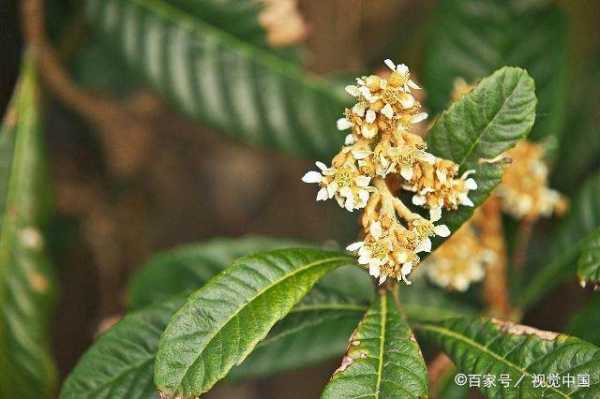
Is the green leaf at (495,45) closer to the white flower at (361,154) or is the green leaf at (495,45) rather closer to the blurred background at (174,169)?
the blurred background at (174,169)

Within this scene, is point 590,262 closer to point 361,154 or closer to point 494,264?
point 361,154

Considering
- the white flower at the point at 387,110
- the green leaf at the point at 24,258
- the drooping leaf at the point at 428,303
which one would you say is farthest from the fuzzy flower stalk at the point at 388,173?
the green leaf at the point at 24,258

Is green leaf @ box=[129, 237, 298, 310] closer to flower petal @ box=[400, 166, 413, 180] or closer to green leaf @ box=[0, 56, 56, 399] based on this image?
green leaf @ box=[0, 56, 56, 399]

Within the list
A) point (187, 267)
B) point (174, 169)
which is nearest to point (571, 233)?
point (187, 267)

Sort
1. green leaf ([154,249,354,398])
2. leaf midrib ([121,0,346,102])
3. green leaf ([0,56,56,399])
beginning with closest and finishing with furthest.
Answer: green leaf ([154,249,354,398]) → green leaf ([0,56,56,399]) → leaf midrib ([121,0,346,102])

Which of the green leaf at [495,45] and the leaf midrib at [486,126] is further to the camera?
the green leaf at [495,45]

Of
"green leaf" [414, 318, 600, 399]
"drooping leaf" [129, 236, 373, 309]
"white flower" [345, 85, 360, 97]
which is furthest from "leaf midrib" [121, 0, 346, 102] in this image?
"green leaf" [414, 318, 600, 399]

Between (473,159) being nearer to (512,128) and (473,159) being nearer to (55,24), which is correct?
(512,128)
